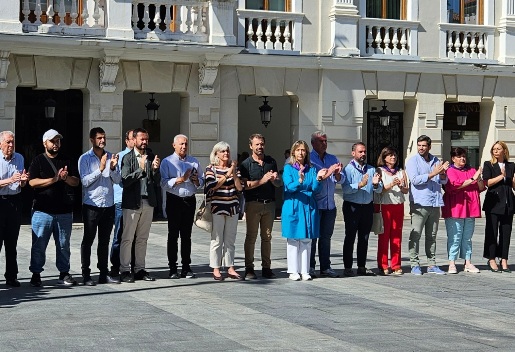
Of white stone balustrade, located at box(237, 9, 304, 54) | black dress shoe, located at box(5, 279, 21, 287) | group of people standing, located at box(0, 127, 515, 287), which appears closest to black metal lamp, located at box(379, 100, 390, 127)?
white stone balustrade, located at box(237, 9, 304, 54)

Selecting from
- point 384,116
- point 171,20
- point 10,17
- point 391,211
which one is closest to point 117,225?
point 391,211

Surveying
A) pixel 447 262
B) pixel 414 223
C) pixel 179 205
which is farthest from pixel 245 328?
pixel 447 262

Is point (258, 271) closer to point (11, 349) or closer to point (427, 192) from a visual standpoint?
point (427, 192)

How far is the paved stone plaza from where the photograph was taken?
9617 millimetres

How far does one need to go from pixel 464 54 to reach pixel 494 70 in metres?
0.82

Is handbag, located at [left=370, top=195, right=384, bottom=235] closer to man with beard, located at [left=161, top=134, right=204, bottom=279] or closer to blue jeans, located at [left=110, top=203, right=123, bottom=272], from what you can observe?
man with beard, located at [left=161, top=134, right=204, bottom=279]

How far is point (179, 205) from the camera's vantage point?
14.3 metres

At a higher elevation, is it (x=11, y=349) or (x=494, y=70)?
(x=494, y=70)

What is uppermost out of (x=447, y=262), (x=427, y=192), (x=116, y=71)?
(x=116, y=71)

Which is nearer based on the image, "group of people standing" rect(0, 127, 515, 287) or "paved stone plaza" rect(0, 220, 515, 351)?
"paved stone plaza" rect(0, 220, 515, 351)

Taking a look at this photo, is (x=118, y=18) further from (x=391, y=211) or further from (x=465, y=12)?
(x=391, y=211)

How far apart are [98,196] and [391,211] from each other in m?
4.02

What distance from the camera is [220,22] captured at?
80.9 ft

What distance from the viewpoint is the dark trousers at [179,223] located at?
1427 centimetres
